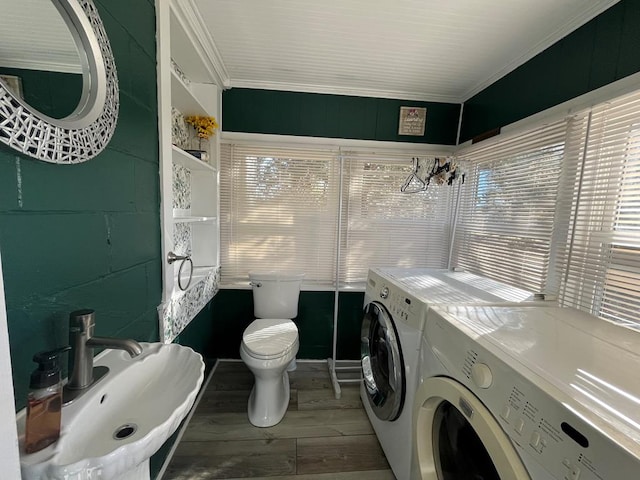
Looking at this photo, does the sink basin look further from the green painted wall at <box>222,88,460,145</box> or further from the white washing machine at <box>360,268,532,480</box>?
the green painted wall at <box>222,88,460,145</box>

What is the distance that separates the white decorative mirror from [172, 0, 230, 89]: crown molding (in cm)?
69

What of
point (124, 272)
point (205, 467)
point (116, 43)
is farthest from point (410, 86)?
point (205, 467)

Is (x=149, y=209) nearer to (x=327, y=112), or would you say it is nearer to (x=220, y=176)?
(x=220, y=176)

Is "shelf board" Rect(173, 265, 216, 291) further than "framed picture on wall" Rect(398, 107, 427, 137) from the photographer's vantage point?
No

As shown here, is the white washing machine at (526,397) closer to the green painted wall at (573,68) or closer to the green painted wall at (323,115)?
the green painted wall at (573,68)

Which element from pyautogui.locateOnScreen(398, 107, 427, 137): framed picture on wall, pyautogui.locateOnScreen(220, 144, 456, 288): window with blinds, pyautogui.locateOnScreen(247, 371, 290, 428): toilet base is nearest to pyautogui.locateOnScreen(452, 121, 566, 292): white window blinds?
pyautogui.locateOnScreen(220, 144, 456, 288): window with blinds

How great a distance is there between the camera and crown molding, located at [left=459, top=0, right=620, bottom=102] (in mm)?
1221

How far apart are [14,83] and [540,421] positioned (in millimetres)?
1365

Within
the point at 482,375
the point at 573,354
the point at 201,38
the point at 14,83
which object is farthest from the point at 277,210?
the point at 573,354

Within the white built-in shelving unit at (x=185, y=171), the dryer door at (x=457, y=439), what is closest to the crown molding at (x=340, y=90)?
the white built-in shelving unit at (x=185, y=171)

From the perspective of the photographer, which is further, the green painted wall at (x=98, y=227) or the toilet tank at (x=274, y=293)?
the toilet tank at (x=274, y=293)

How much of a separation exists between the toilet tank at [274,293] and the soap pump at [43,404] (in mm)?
1518

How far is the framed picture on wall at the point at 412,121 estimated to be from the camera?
2.21 m

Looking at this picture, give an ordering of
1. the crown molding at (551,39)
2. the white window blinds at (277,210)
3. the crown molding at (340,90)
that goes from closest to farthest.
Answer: the crown molding at (551,39) → the crown molding at (340,90) → the white window blinds at (277,210)
